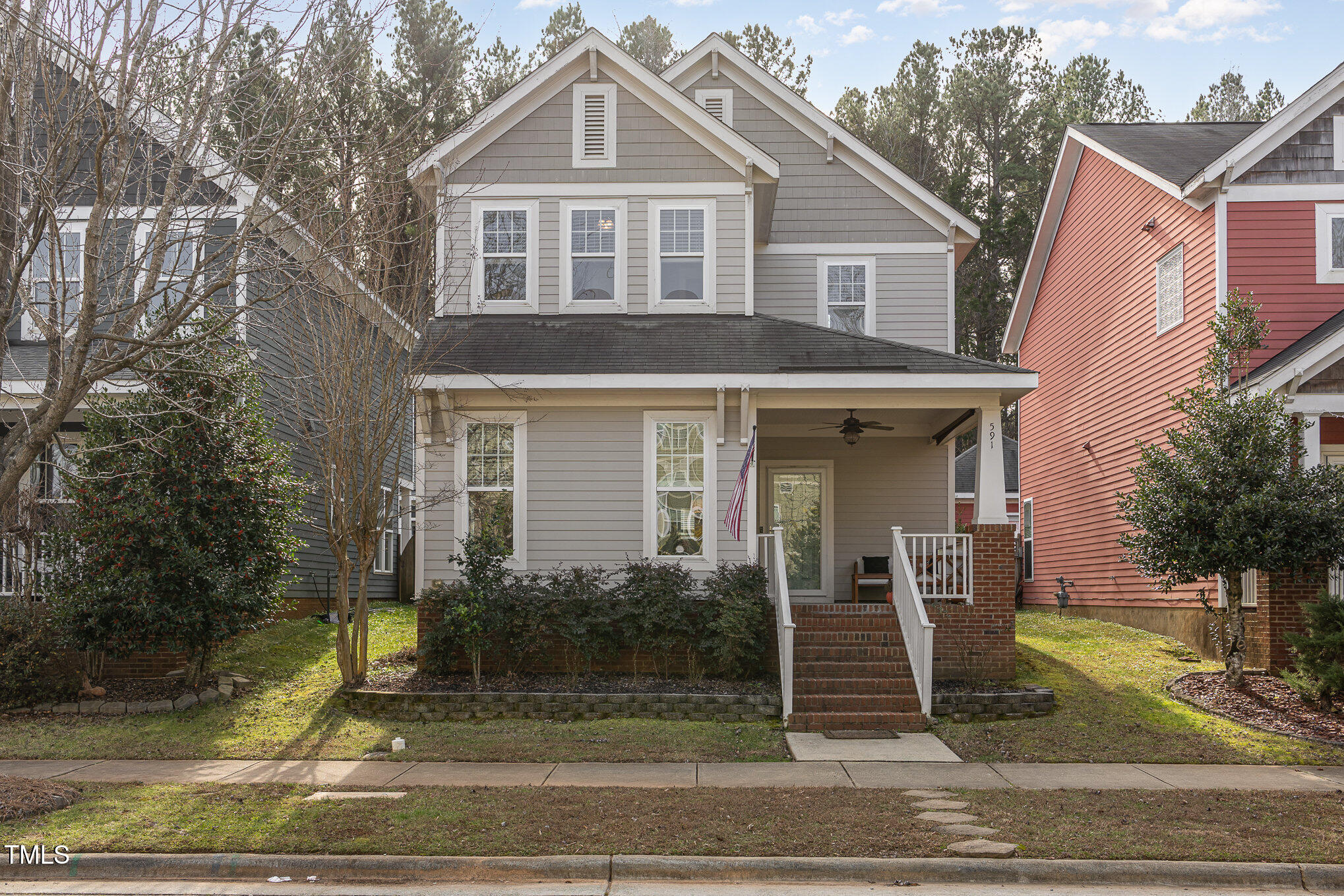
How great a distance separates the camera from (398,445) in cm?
1267

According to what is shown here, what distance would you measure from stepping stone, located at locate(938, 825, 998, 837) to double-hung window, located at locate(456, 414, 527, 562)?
7494 mm

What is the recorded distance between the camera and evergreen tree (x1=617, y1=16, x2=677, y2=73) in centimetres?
3544

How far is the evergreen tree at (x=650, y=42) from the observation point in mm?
35438

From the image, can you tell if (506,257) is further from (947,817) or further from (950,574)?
(947,817)

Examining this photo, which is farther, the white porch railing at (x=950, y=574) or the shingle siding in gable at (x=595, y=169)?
the shingle siding in gable at (x=595, y=169)

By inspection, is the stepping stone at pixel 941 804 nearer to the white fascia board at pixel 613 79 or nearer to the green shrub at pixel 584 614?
the green shrub at pixel 584 614

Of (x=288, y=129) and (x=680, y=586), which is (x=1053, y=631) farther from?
(x=288, y=129)

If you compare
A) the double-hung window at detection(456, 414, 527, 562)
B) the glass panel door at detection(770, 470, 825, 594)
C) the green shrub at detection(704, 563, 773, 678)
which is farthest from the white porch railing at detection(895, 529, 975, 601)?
the double-hung window at detection(456, 414, 527, 562)

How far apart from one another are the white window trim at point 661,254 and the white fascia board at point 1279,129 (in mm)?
6813

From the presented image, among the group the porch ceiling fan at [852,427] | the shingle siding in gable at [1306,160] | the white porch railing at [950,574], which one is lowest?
the white porch railing at [950,574]

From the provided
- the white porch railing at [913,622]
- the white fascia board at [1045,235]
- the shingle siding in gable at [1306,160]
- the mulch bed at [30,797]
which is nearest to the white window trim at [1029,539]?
the white fascia board at [1045,235]

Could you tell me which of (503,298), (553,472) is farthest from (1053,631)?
(503,298)

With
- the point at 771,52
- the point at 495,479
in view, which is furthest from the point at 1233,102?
the point at 495,479

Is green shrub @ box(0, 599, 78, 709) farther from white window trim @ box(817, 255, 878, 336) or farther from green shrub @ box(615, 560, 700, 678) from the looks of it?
white window trim @ box(817, 255, 878, 336)
